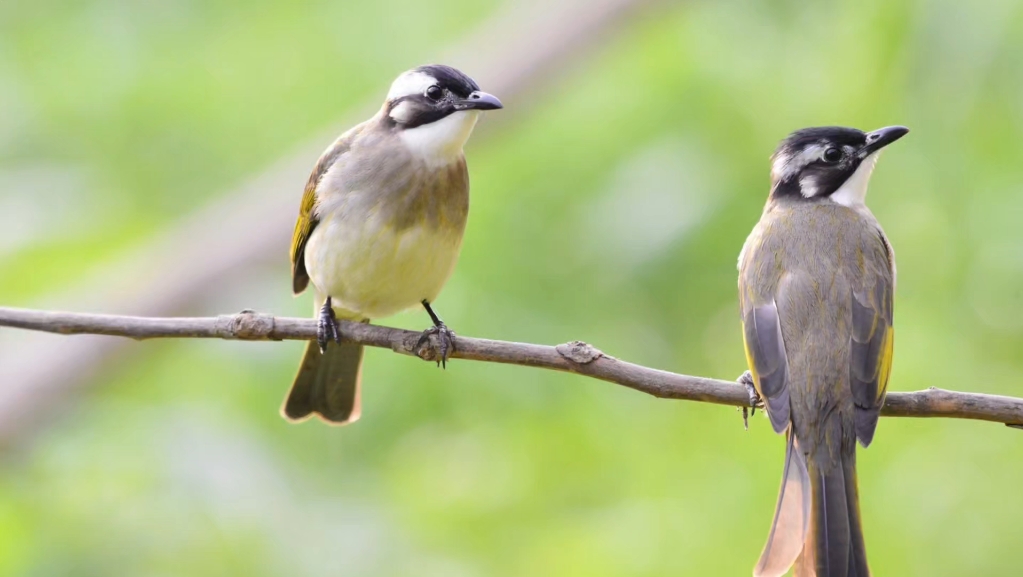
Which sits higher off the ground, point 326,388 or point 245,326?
point 245,326

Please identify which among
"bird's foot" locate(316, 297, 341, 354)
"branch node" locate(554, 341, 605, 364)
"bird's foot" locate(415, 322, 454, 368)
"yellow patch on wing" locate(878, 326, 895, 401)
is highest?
"branch node" locate(554, 341, 605, 364)

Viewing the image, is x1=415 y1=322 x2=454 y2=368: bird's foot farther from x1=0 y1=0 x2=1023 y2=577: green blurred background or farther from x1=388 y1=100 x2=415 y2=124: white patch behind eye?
x1=0 y1=0 x2=1023 y2=577: green blurred background

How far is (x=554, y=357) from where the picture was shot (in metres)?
3.41

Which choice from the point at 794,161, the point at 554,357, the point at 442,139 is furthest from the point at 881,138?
the point at 554,357

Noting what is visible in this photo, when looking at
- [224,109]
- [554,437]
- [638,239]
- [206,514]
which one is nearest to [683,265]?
[638,239]

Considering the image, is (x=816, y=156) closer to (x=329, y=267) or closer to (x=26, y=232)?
(x=329, y=267)

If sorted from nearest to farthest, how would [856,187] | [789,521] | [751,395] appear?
[789,521], [751,395], [856,187]

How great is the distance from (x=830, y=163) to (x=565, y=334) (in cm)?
166

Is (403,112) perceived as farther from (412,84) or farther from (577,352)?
(577,352)

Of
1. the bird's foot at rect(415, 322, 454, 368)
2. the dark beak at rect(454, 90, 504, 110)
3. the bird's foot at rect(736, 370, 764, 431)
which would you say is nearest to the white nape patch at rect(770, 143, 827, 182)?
the bird's foot at rect(736, 370, 764, 431)

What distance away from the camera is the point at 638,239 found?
18.3 feet

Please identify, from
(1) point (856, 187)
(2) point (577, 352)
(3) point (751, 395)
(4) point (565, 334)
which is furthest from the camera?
(4) point (565, 334)

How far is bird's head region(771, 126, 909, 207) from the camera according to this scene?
442 cm

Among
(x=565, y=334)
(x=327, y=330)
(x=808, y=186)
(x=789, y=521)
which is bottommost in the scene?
(x=565, y=334)
